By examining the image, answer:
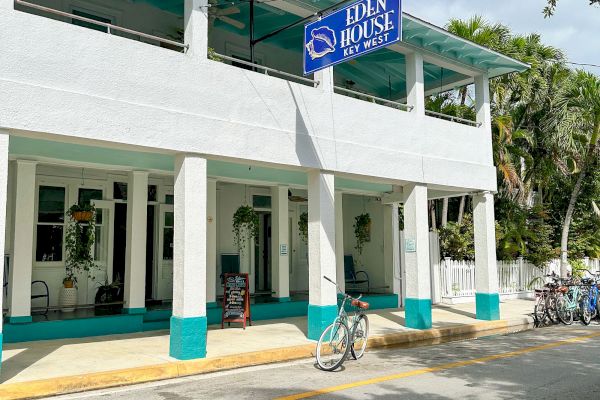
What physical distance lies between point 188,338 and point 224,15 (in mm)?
6868

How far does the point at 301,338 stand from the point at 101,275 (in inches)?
205

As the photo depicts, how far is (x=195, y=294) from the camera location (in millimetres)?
8672

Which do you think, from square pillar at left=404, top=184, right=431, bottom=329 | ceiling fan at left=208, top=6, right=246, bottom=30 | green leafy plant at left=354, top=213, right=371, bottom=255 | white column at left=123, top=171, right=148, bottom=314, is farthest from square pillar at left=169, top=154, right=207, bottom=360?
green leafy plant at left=354, top=213, right=371, bottom=255

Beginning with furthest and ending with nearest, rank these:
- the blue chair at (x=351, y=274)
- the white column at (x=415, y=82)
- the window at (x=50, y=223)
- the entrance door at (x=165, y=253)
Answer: the blue chair at (x=351, y=274) < the entrance door at (x=165, y=253) < the white column at (x=415, y=82) < the window at (x=50, y=223)

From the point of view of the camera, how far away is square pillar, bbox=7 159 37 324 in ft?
32.9

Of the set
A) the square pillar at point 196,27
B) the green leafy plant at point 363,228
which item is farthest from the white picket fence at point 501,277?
the square pillar at point 196,27

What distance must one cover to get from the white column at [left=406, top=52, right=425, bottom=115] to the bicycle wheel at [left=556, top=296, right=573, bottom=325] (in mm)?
5997

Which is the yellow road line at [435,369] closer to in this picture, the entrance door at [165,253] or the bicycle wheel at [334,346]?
the bicycle wheel at [334,346]

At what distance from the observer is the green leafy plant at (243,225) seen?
1427 cm

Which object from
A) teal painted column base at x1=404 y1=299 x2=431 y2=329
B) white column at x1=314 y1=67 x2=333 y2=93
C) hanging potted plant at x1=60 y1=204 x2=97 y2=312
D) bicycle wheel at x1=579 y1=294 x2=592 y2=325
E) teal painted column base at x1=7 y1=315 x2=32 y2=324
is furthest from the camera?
bicycle wheel at x1=579 y1=294 x2=592 y2=325

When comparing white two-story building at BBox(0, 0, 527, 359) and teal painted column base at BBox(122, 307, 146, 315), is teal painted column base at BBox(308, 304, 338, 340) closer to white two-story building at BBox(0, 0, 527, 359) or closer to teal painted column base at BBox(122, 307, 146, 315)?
white two-story building at BBox(0, 0, 527, 359)

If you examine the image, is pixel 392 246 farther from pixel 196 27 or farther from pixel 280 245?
pixel 196 27

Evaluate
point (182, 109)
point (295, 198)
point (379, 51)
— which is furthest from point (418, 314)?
point (182, 109)

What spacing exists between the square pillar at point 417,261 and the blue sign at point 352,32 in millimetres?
4250
